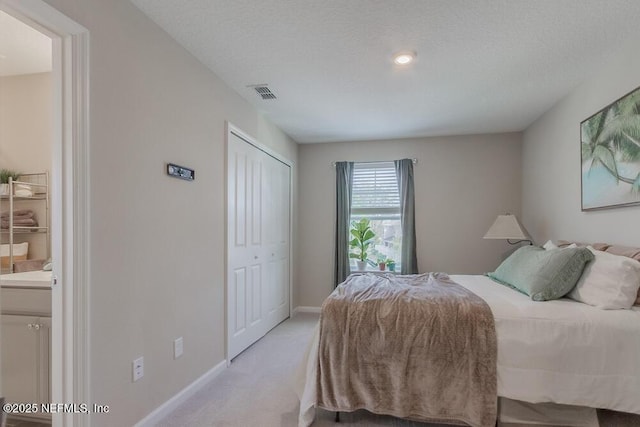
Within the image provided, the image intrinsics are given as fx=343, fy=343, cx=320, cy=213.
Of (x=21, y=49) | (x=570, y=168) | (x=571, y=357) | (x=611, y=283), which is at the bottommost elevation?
(x=571, y=357)

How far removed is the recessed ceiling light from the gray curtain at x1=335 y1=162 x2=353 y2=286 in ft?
7.35

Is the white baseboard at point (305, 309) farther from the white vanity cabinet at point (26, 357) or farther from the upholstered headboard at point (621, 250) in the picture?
the upholstered headboard at point (621, 250)

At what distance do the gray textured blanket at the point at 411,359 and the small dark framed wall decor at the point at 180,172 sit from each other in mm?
1276

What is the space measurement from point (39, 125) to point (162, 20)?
1.30m

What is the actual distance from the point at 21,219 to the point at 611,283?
378cm

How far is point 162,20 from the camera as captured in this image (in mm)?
2025

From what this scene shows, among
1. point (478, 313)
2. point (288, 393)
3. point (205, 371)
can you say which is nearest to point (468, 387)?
point (478, 313)

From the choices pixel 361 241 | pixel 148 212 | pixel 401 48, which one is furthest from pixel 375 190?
pixel 148 212

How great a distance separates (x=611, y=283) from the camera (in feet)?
6.21

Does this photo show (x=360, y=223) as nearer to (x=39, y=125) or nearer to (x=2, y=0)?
(x=39, y=125)

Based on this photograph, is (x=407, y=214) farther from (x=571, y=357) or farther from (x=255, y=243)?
(x=571, y=357)

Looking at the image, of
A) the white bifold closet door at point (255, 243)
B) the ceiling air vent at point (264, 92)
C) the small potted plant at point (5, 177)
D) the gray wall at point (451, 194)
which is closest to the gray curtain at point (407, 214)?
the gray wall at point (451, 194)

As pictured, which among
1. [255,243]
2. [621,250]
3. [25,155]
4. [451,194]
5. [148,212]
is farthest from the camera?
[451,194]

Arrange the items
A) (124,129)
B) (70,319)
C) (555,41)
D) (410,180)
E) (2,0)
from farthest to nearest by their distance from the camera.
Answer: (410,180)
(555,41)
(124,129)
(70,319)
(2,0)
